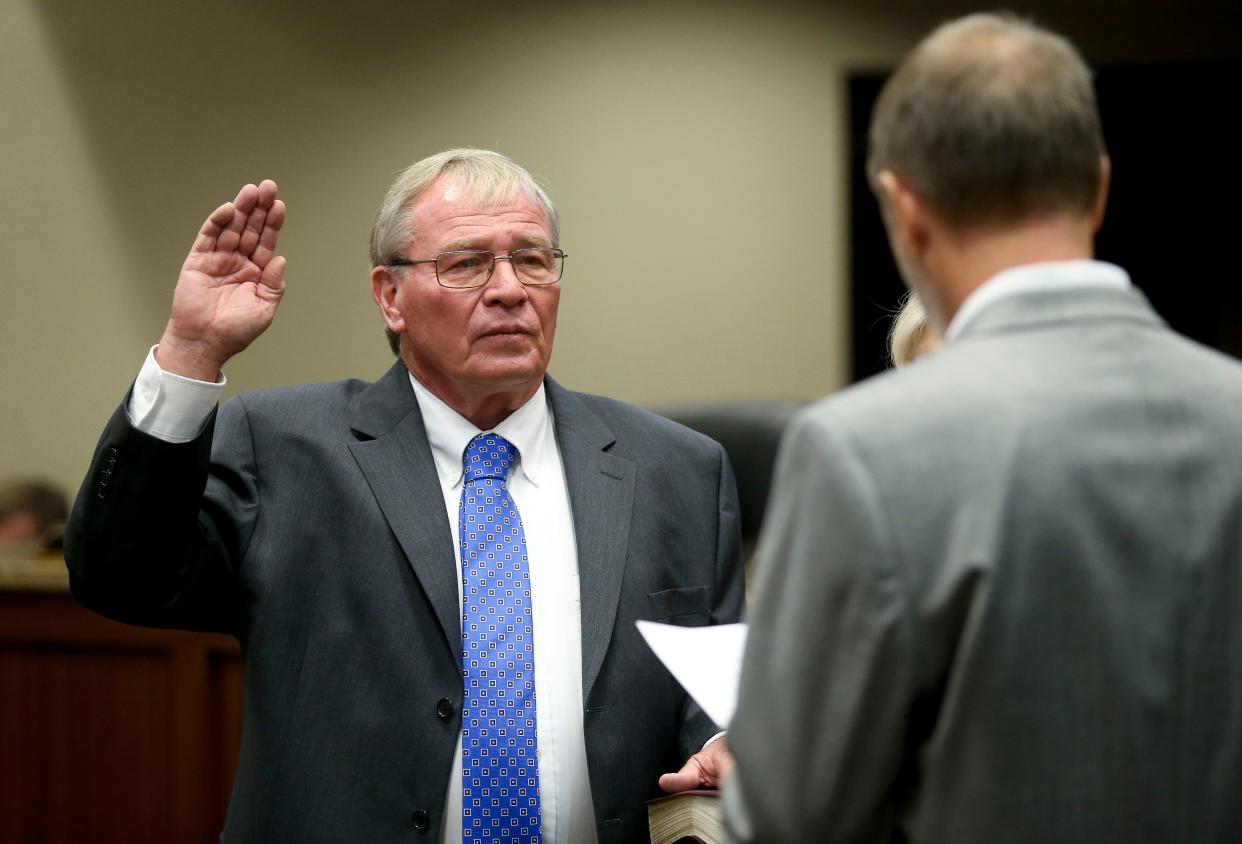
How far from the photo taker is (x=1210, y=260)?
440 cm

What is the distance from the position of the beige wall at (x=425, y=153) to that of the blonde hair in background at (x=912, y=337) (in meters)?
2.61

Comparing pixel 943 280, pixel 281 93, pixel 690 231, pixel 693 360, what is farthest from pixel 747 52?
pixel 943 280

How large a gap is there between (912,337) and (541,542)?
64 centimetres

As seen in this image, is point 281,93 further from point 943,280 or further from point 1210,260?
point 943,280

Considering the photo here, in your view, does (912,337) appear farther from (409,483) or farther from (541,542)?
(409,483)

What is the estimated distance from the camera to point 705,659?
4.48ft

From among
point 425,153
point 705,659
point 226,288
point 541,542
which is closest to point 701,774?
point 705,659

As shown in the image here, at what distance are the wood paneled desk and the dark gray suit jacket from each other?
46.7 inches

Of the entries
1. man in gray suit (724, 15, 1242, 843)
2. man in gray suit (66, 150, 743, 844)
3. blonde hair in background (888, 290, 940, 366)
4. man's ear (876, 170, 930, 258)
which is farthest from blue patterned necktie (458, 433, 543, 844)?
man's ear (876, 170, 930, 258)

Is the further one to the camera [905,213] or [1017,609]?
[905,213]

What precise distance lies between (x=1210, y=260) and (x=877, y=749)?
4.07 m

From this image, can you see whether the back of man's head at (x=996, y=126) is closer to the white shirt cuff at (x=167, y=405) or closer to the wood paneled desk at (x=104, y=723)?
the white shirt cuff at (x=167, y=405)

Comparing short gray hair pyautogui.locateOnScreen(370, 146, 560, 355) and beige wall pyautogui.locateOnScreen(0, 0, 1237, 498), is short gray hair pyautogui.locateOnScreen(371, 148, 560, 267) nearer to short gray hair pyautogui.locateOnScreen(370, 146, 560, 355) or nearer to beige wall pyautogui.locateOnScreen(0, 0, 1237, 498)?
short gray hair pyautogui.locateOnScreen(370, 146, 560, 355)

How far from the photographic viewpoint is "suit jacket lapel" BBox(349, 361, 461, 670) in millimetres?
1660
